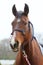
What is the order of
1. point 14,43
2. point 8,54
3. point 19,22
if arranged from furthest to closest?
point 8,54, point 19,22, point 14,43

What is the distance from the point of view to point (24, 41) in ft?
7.39

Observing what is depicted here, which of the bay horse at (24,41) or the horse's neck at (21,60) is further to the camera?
the horse's neck at (21,60)

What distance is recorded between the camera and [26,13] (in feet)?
7.66

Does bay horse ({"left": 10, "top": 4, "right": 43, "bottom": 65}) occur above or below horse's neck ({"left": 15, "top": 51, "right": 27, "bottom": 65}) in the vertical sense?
above

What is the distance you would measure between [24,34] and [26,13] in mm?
223

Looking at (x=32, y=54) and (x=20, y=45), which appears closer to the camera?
(x=20, y=45)

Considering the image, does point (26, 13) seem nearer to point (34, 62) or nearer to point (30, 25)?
point (30, 25)

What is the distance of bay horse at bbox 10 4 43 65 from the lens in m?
2.17

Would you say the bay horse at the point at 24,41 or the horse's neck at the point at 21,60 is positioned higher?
the bay horse at the point at 24,41

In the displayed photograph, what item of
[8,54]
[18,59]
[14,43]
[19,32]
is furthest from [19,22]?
[8,54]

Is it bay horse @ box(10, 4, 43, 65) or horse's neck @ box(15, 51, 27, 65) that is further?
horse's neck @ box(15, 51, 27, 65)

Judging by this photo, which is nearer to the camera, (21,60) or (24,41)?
(24,41)

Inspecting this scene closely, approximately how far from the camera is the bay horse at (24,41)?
7.12 feet

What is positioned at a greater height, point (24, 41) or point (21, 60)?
point (24, 41)
